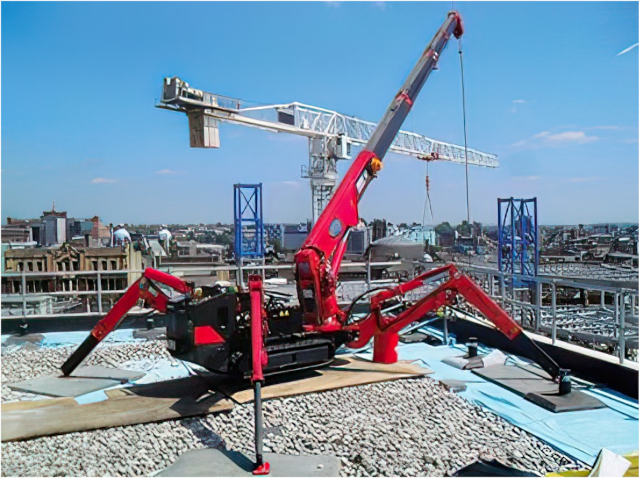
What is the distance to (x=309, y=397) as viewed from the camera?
667 centimetres

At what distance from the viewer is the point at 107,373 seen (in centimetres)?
788

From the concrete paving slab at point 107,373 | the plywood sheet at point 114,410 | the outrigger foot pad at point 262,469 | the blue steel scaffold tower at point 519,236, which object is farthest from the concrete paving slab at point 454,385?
the blue steel scaffold tower at point 519,236

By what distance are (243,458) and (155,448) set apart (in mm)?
881

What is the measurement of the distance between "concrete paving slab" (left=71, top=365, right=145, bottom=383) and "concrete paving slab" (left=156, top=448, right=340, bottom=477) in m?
2.94

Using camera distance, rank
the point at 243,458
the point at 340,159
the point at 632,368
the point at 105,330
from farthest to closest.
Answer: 1. the point at 340,159
2. the point at 105,330
3. the point at 632,368
4. the point at 243,458

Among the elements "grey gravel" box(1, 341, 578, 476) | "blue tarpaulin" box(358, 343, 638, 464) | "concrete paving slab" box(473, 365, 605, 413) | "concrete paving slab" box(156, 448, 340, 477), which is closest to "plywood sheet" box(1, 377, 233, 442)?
"grey gravel" box(1, 341, 578, 476)

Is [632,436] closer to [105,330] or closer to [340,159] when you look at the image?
[105,330]

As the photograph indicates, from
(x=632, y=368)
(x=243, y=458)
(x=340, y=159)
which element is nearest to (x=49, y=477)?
(x=243, y=458)

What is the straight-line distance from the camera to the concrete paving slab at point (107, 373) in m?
7.69

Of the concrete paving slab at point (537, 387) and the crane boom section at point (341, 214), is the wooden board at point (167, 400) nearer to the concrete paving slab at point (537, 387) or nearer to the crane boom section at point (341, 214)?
the crane boom section at point (341, 214)

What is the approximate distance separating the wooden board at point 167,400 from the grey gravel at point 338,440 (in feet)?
0.45

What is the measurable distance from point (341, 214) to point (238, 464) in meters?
3.78

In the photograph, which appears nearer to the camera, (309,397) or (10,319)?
(309,397)

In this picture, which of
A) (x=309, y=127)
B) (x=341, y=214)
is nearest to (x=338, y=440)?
(x=341, y=214)
